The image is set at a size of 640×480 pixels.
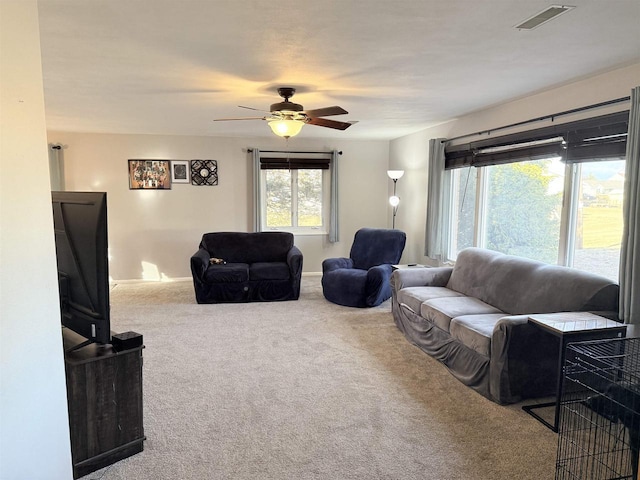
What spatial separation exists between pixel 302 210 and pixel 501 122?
12.1 feet

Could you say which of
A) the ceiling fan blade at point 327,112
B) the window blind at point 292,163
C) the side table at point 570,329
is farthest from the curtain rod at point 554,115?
the window blind at point 292,163

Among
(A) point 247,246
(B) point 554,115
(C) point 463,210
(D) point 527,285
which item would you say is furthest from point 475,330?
(A) point 247,246

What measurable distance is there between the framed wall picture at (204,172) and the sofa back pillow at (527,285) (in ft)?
13.6

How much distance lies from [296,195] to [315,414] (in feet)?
15.6

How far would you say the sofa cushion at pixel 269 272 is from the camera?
218 inches

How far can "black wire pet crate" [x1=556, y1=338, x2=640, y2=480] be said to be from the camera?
2.20m

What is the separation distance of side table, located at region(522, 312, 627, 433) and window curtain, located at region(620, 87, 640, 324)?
17cm

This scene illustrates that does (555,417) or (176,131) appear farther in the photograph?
(176,131)

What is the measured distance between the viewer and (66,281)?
7.12 feet

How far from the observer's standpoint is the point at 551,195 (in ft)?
12.7

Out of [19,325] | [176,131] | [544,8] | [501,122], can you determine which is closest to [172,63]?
[19,325]

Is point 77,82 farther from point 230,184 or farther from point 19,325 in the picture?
point 230,184

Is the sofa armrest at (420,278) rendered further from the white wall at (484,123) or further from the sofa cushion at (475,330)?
the white wall at (484,123)

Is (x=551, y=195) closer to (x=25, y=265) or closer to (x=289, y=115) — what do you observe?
(x=289, y=115)
